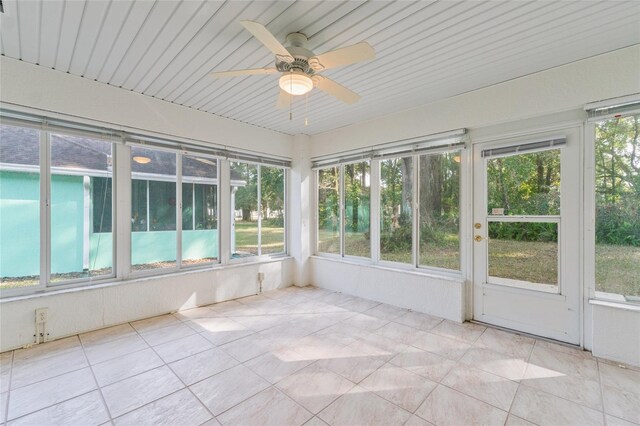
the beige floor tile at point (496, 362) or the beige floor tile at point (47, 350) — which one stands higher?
the beige floor tile at point (47, 350)

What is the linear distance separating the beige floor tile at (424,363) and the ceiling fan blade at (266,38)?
2602 millimetres

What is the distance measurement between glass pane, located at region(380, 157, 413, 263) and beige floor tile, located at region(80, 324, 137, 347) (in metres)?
3.35

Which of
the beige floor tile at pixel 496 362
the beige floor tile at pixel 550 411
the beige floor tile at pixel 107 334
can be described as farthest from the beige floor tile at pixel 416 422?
the beige floor tile at pixel 107 334

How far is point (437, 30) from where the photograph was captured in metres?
2.09

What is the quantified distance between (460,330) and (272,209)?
10.9 feet

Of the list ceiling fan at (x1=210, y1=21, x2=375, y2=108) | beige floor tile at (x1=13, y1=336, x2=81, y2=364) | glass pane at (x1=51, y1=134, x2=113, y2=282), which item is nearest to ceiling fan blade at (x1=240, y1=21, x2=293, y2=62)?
ceiling fan at (x1=210, y1=21, x2=375, y2=108)

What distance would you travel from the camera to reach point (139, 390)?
6.70 ft

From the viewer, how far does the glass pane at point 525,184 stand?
2.90 meters

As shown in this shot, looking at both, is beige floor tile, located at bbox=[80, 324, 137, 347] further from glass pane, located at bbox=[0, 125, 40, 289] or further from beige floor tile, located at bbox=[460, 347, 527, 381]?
beige floor tile, located at bbox=[460, 347, 527, 381]

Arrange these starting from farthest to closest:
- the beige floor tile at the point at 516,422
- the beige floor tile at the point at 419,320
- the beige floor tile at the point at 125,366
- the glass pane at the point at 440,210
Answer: the glass pane at the point at 440,210 < the beige floor tile at the point at 419,320 < the beige floor tile at the point at 125,366 < the beige floor tile at the point at 516,422

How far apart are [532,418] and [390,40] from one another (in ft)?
9.32

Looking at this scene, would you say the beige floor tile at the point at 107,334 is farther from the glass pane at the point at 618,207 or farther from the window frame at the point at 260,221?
the glass pane at the point at 618,207

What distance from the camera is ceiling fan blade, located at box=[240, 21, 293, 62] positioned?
1.56 m

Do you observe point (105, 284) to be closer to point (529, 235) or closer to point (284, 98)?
point (284, 98)
